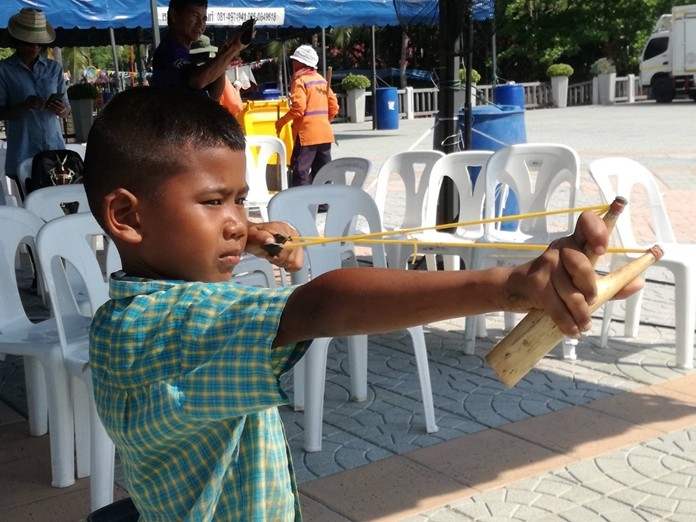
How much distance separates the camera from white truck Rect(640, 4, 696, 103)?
29.1m

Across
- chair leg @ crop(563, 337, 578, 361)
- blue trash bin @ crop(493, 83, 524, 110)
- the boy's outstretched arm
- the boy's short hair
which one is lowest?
chair leg @ crop(563, 337, 578, 361)

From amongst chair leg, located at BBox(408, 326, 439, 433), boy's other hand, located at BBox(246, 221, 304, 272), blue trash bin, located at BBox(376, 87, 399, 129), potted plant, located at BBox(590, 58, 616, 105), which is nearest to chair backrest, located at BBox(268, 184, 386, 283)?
chair leg, located at BBox(408, 326, 439, 433)

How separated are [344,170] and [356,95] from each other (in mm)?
21609

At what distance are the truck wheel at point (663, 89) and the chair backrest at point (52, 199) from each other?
2788cm

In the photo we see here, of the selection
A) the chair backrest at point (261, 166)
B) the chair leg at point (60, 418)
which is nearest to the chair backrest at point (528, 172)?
the chair backrest at point (261, 166)

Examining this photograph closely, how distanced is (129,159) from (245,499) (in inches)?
22.4

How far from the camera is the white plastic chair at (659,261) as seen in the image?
193 inches

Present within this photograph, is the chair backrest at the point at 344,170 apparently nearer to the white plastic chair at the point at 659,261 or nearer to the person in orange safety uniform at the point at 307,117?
the white plastic chair at the point at 659,261

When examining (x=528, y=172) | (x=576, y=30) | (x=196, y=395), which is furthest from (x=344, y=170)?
(x=576, y=30)

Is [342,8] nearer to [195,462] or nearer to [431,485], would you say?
[431,485]

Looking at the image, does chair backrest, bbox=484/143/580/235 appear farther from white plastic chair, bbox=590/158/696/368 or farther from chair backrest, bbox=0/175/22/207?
chair backrest, bbox=0/175/22/207

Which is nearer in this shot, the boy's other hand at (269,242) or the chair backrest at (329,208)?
the boy's other hand at (269,242)

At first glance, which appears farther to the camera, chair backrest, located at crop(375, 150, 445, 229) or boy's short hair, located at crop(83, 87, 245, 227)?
chair backrest, located at crop(375, 150, 445, 229)

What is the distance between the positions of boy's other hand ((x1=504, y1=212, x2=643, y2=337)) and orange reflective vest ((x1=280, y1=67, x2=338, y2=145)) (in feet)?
28.6
